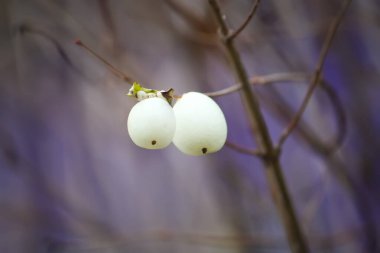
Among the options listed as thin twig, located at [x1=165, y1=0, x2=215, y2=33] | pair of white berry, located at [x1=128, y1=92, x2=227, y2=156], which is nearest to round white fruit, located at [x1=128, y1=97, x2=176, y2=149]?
pair of white berry, located at [x1=128, y1=92, x2=227, y2=156]

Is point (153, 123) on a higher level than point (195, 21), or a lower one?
lower

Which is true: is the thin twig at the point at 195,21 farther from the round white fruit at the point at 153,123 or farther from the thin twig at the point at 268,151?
the round white fruit at the point at 153,123

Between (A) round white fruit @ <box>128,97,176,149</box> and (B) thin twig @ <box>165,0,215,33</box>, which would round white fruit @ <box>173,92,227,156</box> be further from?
(B) thin twig @ <box>165,0,215,33</box>

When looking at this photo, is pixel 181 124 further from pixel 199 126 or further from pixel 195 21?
pixel 195 21

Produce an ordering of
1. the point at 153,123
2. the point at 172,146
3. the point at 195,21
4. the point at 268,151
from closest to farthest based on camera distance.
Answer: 1. the point at 153,123
2. the point at 268,151
3. the point at 195,21
4. the point at 172,146

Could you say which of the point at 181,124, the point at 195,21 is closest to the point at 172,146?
the point at 195,21

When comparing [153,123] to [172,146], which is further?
[172,146]
